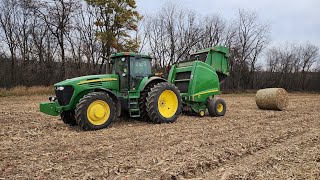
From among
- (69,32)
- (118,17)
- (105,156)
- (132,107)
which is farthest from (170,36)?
(105,156)

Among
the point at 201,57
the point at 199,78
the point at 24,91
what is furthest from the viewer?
the point at 24,91

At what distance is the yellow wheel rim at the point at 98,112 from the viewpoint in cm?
669

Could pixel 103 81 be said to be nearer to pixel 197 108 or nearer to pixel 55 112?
pixel 55 112

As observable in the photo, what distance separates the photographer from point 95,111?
673 centimetres

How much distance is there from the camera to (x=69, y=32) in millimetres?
26938

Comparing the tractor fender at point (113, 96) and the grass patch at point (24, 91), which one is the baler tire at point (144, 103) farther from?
the grass patch at point (24, 91)

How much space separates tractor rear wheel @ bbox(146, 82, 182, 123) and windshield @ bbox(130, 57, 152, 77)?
0.57 metres

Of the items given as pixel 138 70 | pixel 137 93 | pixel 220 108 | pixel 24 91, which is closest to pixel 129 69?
pixel 138 70

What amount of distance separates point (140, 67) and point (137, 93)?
2.56 ft

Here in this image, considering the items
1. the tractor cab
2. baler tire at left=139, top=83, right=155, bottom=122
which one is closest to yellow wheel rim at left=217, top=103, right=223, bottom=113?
baler tire at left=139, top=83, right=155, bottom=122

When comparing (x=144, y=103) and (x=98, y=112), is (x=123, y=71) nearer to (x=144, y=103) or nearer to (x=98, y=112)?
(x=144, y=103)

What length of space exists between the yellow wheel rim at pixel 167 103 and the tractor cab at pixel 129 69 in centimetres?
78

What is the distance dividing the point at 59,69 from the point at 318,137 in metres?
24.3

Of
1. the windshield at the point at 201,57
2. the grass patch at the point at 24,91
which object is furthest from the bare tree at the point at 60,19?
the windshield at the point at 201,57
